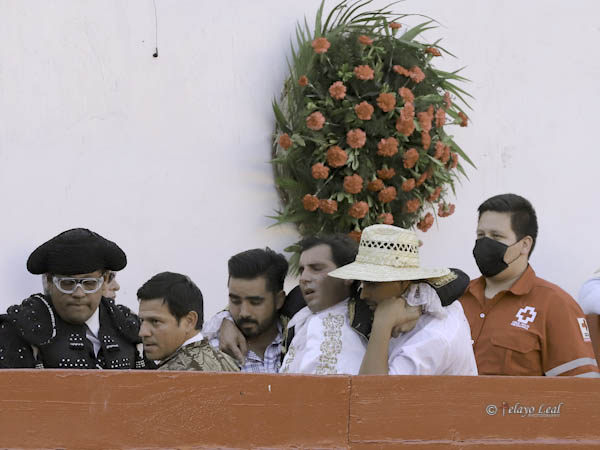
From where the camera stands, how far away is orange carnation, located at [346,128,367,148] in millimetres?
5020

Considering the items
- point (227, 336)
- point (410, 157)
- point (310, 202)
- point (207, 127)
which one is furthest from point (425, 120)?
point (227, 336)

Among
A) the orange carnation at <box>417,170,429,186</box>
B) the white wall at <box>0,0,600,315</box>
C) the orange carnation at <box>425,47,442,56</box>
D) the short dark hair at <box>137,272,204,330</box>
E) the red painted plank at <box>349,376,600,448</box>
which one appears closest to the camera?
the red painted plank at <box>349,376,600,448</box>

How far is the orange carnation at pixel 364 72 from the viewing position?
5055mm

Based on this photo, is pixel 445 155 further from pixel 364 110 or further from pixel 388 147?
pixel 364 110

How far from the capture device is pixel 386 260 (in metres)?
3.49

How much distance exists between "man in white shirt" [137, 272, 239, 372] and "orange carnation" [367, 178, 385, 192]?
67.5 inches

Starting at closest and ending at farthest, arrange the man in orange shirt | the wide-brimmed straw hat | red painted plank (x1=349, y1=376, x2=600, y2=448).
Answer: red painted plank (x1=349, y1=376, x2=600, y2=448)
the wide-brimmed straw hat
the man in orange shirt

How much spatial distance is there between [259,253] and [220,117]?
55.2 inches

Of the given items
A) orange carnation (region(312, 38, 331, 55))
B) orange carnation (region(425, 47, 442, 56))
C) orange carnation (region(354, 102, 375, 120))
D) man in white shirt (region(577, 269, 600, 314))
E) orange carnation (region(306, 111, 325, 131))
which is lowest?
man in white shirt (region(577, 269, 600, 314))

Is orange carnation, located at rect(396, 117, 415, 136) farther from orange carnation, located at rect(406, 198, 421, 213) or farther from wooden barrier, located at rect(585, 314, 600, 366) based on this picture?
wooden barrier, located at rect(585, 314, 600, 366)

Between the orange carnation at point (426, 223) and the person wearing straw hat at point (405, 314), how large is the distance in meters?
1.78

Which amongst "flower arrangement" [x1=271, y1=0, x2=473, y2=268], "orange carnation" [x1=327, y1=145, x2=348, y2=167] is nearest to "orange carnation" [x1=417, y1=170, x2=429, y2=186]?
"flower arrangement" [x1=271, y1=0, x2=473, y2=268]

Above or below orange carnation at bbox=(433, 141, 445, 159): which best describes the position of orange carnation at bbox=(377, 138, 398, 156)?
above

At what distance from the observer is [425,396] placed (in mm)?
3094
